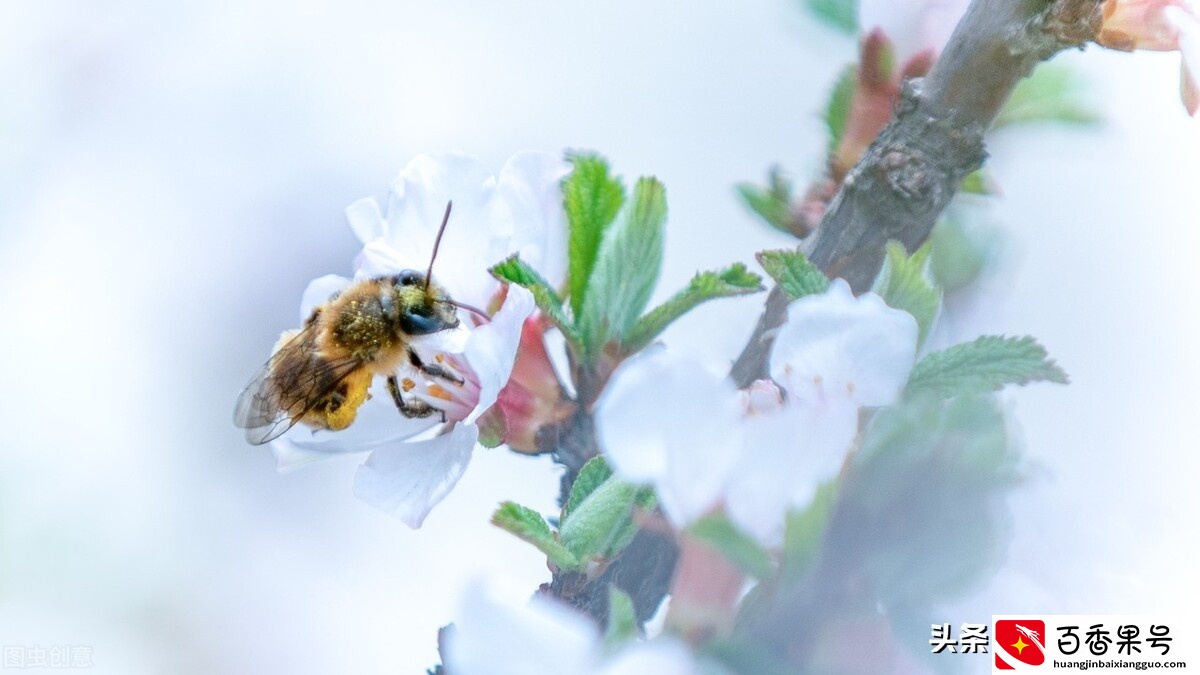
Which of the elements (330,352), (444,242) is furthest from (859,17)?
(330,352)

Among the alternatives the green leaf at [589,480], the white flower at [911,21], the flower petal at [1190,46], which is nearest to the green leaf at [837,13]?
the white flower at [911,21]

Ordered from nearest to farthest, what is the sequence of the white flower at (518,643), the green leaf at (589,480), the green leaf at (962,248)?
the white flower at (518,643)
the green leaf at (589,480)
the green leaf at (962,248)

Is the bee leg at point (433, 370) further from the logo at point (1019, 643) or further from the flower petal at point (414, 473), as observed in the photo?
the logo at point (1019, 643)

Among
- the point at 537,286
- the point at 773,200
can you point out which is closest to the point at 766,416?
the point at 537,286

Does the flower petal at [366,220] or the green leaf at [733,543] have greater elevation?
the flower petal at [366,220]

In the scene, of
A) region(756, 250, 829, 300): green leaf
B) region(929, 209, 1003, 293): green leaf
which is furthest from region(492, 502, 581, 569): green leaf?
region(929, 209, 1003, 293): green leaf

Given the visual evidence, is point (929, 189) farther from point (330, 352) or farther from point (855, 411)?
point (330, 352)
